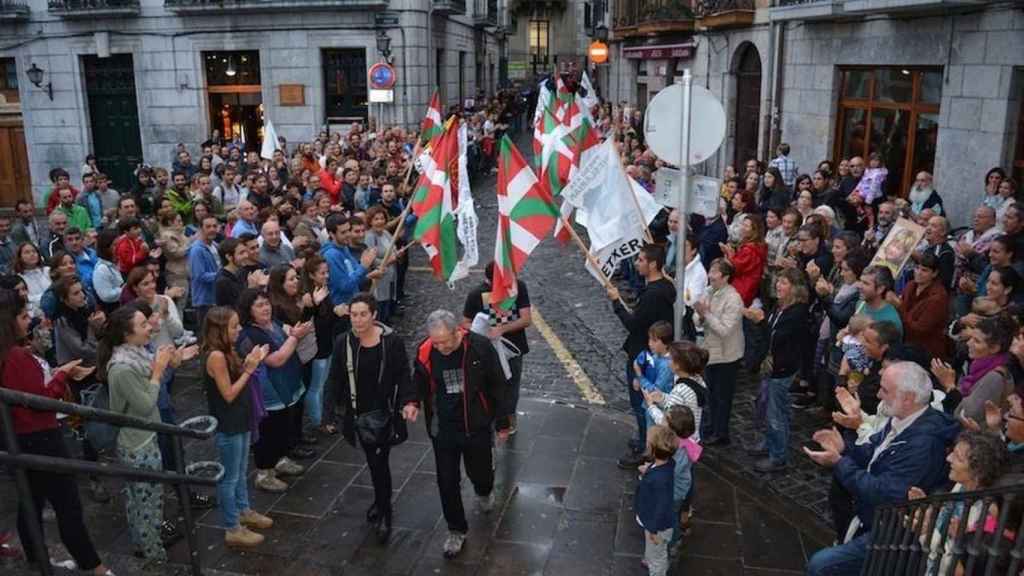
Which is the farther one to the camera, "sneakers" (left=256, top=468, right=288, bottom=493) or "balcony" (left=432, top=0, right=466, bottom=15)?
"balcony" (left=432, top=0, right=466, bottom=15)

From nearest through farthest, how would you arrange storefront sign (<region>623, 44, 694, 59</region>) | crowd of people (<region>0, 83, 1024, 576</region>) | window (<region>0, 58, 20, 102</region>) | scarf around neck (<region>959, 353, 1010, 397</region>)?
crowd of people (<region>0, 83, 1024, 576</region>) < scarf around neck (<region>959, 353, 1010, 397</region>) < storefront sign (<region>623, 44, 694, 59</region>) < window (<region>0, 58, 20, 102</region>)

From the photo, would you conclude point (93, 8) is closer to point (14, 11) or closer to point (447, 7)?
point (14, 11)

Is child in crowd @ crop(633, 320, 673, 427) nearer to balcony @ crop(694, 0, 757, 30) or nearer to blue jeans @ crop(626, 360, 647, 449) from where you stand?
blue jeans @ crop(626, 360, 647, 449)

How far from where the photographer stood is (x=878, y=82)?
13.9m

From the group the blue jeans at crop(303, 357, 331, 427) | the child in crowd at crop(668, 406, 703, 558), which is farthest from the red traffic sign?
the child in crowd at crop(668, 406, 703, 558)

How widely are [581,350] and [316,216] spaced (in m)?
3.71

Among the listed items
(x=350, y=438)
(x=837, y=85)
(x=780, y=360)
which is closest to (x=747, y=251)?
(x=780, y=360)

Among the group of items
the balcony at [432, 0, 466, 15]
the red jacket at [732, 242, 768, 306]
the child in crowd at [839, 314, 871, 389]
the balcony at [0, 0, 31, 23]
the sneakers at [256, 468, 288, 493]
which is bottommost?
the sneakers at [256, 468, 288, 493]

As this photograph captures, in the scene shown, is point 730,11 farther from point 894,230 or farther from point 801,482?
point 801,482

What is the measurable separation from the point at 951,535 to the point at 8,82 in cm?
2627

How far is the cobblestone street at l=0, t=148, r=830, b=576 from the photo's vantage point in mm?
5461

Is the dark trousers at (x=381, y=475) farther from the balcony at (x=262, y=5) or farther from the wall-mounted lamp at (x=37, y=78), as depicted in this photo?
the wall-mounted lamp at (x=37, y=78)

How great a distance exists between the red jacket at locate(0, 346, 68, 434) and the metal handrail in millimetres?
779

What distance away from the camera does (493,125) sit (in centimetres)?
2683
